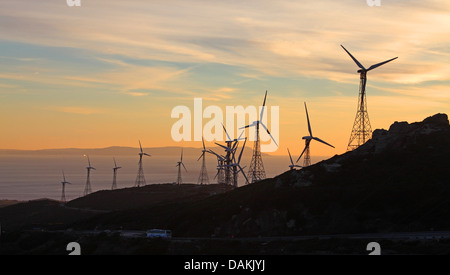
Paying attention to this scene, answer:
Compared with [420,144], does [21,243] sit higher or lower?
lower

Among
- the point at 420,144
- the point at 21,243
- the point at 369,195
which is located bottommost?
the point at 21,243

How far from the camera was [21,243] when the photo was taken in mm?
116250

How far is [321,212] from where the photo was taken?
4262 inches

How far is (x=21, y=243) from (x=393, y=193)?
7125 cm

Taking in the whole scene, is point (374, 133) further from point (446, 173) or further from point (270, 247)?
point (270, 247)

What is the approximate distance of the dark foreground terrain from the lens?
92625 mm

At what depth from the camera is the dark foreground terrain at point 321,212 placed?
304ft

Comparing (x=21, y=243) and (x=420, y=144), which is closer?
(x=21, y=243)
